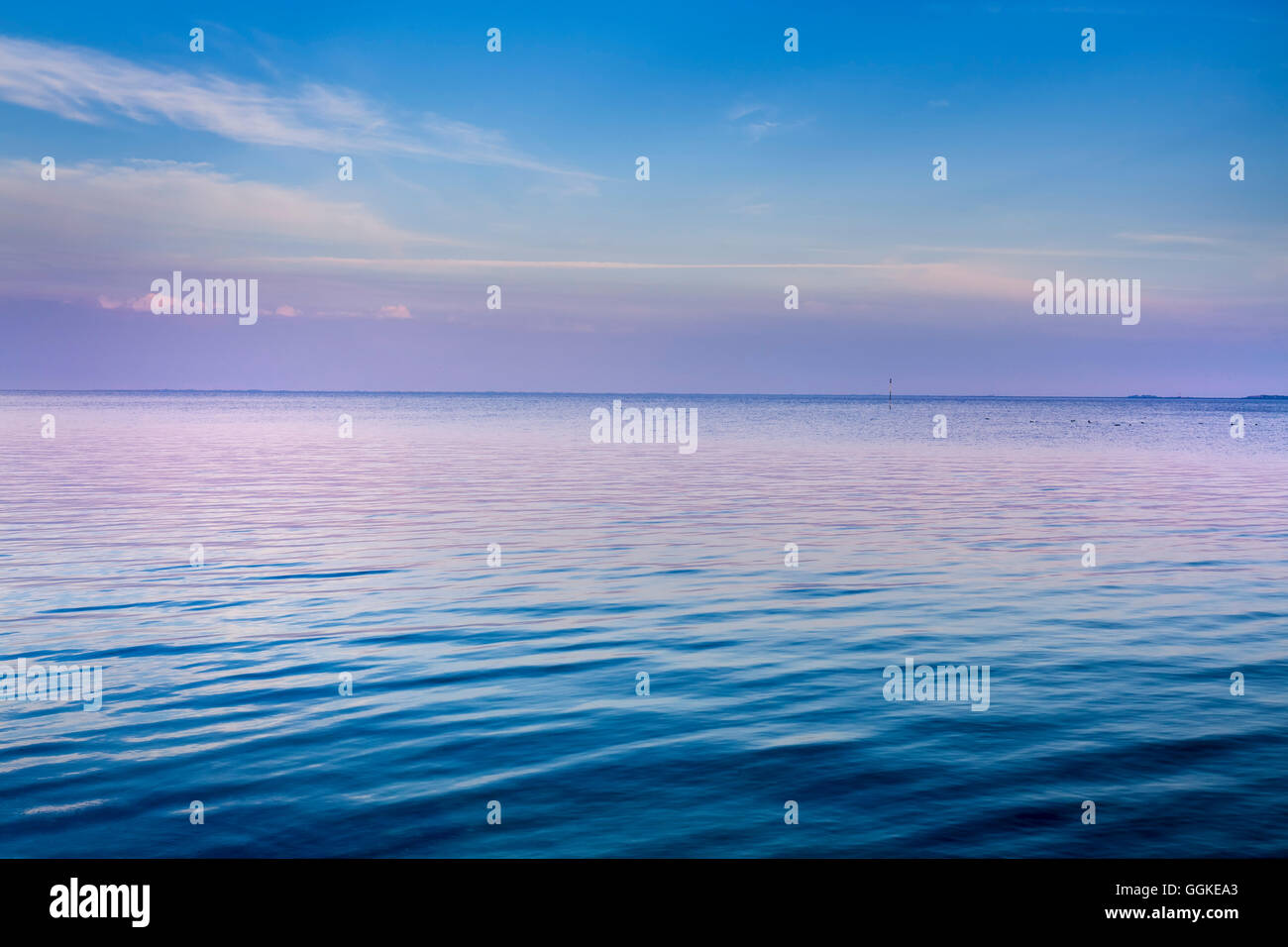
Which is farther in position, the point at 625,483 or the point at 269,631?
the point at 625,483

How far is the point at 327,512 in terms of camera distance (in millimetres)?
31344

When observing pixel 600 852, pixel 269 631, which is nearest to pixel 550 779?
pixel 600 852

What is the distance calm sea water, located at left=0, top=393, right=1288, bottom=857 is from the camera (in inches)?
342

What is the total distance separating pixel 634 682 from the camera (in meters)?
13.1

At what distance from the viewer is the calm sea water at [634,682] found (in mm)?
8680

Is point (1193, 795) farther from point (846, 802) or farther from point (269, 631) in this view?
point (269, 631)

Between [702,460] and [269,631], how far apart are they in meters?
40.7

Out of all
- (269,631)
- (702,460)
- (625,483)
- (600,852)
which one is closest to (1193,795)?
(600,852)
